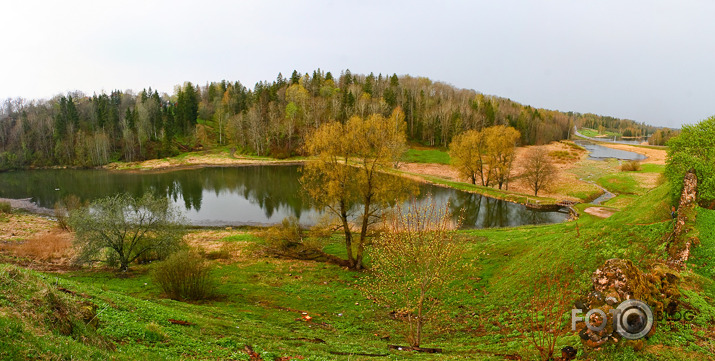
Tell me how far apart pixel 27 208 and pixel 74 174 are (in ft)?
138

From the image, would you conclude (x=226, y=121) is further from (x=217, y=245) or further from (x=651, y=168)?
(x=651, y=168)

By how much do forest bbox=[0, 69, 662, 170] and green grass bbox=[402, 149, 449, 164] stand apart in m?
12.3

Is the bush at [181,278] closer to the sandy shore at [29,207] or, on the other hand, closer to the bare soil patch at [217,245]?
the bare soil patch at [217,245]

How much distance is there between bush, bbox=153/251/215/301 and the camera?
1964 cm

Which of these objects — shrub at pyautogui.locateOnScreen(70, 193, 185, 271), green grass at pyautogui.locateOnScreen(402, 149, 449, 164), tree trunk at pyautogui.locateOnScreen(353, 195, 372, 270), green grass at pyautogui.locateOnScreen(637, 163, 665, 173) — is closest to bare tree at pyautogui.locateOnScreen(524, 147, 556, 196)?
green grass at pyautogui.locateOnScreen(637, 163, 665, 173)

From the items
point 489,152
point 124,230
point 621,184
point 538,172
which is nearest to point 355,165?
point 124,230

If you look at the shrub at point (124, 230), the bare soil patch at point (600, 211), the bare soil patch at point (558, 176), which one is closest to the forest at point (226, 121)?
the bare soil patch at point (558, 176)

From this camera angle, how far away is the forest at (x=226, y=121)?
108 m

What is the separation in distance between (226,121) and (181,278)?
120415 mm

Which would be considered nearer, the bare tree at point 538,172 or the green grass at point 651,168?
the bare tree at point 538,172

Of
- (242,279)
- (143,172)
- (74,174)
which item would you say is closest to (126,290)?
(242,279)

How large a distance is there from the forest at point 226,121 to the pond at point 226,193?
1541 centimetres

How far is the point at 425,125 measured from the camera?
12488 cm

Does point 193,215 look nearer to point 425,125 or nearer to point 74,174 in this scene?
point 74,174
